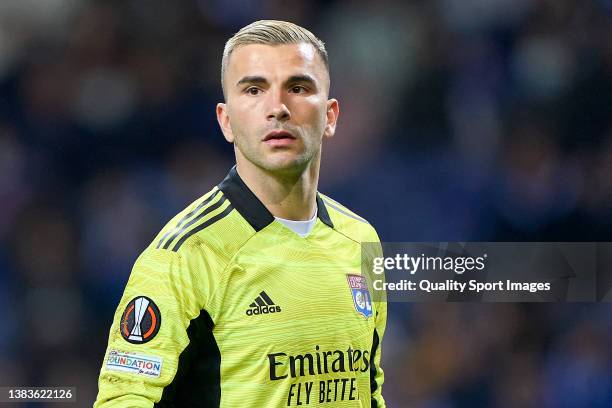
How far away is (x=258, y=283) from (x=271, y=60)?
2.11 feet

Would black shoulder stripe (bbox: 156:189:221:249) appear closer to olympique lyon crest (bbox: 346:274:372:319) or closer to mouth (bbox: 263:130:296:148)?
mouth (bbox: 263:130:296:148)

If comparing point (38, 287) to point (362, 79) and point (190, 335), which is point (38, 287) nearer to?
point (362, 79)

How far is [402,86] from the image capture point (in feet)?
16.0

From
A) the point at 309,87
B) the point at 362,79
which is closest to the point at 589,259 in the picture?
the point at 362,79

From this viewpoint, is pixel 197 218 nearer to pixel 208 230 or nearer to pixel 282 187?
pixel 208 230

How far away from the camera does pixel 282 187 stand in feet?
8.48

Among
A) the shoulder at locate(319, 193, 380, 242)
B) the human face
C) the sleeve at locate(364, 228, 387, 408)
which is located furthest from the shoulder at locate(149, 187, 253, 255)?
the sleeve at locate(364, 228, 387, 408)

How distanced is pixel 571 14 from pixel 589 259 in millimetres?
1362

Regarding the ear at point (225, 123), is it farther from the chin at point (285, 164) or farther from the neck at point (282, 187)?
the chin at point (285, 164)

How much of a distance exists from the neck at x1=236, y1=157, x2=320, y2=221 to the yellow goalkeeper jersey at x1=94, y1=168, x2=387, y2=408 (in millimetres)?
27

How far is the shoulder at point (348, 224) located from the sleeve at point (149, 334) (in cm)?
66

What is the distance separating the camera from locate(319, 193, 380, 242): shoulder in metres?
2.85

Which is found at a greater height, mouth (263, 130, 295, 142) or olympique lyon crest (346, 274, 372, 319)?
mouth (263, 130, 295, 142)

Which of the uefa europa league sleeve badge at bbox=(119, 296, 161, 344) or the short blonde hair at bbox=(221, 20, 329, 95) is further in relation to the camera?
the short blonde hair at bbox=(221, 20, 329, 95)
